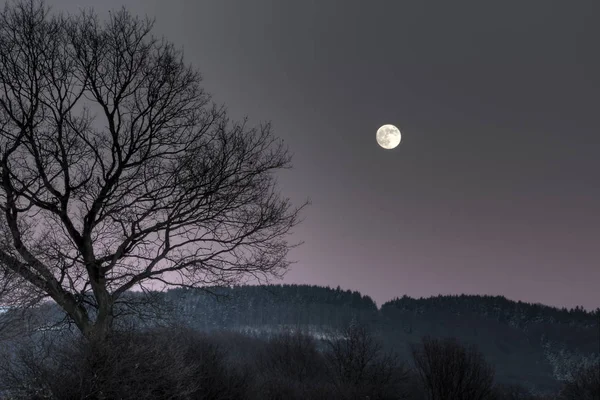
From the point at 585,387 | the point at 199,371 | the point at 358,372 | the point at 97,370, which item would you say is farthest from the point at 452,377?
the point at 97,370

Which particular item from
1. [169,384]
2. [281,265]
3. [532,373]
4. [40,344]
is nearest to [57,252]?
[40,344]

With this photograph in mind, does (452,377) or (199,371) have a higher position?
(199,371)

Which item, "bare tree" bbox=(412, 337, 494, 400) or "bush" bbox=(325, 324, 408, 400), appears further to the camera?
"bush" bbox=(325, 324, 408, 400)

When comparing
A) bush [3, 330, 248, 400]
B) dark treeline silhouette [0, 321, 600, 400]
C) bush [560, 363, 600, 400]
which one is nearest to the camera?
bush [3, 330, 248, 400]

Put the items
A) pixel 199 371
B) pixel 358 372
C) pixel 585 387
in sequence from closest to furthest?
pixel 199 371, pixel 358 372, pixel 585 387

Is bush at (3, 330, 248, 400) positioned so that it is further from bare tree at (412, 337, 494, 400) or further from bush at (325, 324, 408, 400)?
bush at (325, 324, 408, 400)

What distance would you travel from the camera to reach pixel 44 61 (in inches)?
434

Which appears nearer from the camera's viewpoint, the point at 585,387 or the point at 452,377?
the point at 452,377

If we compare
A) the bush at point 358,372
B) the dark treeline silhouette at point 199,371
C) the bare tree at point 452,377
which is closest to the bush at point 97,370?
the dark treeline silhouette at point 199,371

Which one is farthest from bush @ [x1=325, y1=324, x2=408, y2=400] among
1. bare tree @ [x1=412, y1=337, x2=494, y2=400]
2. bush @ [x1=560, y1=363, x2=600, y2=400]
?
bush @ [x1=560, y1=363, x2=600, y2=400]

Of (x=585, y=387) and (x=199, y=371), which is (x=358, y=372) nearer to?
(x=585, y=387)

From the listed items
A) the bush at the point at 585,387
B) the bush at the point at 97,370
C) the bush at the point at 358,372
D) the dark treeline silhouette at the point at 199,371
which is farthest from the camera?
the bush at the point at 585,387

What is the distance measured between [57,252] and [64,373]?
95.0 inches

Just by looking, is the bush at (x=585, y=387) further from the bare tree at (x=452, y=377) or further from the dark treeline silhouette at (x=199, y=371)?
the bare tree at (x=452, y=377)
